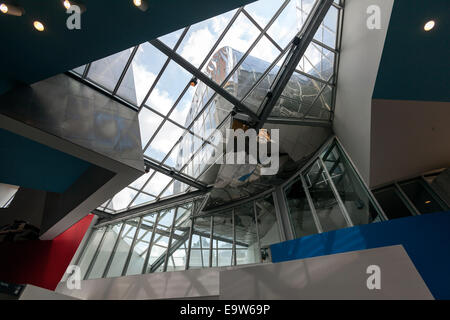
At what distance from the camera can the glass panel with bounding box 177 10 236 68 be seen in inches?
326

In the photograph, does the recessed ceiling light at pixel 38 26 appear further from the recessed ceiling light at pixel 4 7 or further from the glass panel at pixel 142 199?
the glass panel at pixel 142 199

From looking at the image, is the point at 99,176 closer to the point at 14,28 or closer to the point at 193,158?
the point at 14,28

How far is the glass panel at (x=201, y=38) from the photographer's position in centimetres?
829

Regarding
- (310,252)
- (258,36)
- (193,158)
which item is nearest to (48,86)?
(258,36)

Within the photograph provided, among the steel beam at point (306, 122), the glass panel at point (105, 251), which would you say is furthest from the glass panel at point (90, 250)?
the steel beam at point (306, 122)

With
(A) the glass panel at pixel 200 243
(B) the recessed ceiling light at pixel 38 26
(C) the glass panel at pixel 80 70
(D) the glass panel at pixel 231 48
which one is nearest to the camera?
(B) the recessed ceiling light at pixel 38 26

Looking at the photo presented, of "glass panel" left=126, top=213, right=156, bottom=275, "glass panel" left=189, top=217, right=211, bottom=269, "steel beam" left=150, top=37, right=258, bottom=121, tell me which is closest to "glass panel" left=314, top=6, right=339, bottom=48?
"steel beam" left=150, top=37, right=258, bottom=121

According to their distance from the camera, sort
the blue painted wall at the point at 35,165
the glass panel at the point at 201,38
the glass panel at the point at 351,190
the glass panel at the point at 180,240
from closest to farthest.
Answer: the blue painted wall at the point at 35,165
the glass panel at the point at 351,190
the glass panel at the point at 201,38
the glass panel at the point at 180,240

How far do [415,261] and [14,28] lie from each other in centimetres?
991

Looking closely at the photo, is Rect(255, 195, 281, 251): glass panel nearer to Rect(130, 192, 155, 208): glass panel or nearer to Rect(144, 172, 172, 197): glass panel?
Rect(144, 172, 172, 197): glass panel

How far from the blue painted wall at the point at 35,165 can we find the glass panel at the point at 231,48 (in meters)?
6.23

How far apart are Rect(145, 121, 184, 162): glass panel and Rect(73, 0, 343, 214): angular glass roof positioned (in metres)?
0.05

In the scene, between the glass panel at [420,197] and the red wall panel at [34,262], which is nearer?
the glass panel at [420,197]

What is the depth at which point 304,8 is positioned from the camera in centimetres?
830
